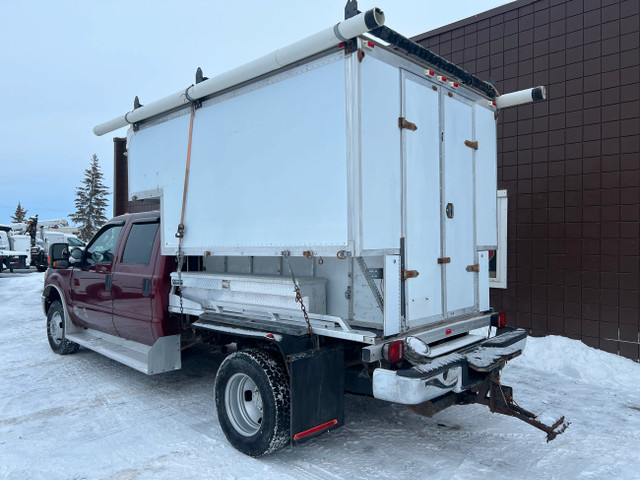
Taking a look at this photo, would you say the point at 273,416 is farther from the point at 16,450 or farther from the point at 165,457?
the point at 16,450

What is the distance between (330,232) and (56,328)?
5.83 meters

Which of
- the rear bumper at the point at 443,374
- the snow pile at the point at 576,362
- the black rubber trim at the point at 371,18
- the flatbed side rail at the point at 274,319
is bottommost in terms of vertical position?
the snow pile at the point at 576,362

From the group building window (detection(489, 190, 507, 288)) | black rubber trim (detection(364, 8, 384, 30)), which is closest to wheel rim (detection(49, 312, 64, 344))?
black rubber trim (detection(364, 8, 384, 30))

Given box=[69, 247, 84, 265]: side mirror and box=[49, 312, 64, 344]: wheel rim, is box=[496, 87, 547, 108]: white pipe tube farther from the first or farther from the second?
Answer: box=[49, 312, 64, 344]: wheel rim

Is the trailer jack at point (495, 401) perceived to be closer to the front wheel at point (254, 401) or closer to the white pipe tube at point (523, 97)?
the front wheel at point (254, 401)

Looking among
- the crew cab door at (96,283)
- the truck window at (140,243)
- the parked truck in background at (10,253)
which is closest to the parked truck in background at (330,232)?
the truck window at (140,243)

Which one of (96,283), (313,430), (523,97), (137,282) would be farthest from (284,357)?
(96,283)

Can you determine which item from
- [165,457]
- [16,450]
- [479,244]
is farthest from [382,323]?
[16,450]

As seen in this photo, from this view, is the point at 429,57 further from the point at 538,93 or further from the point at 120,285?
the point at 120,285

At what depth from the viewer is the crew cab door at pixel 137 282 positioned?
539cm

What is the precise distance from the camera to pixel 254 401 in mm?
4133

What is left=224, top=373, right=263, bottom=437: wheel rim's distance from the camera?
4102mm

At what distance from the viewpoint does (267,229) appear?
Answer: 414 cm

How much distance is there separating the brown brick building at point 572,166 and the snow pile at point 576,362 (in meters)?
0.29
